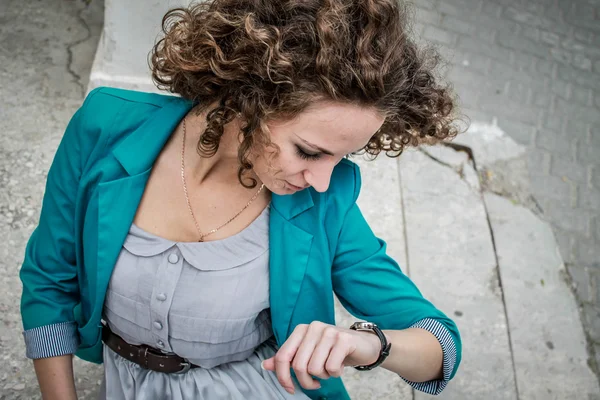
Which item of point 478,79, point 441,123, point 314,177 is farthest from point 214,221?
point 478,79

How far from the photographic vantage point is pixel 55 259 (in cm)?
195

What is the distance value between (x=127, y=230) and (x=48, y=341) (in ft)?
1.42

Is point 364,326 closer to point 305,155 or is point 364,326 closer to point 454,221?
point 305,155

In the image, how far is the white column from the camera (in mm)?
2955

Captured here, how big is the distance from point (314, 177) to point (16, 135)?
6.84 feet

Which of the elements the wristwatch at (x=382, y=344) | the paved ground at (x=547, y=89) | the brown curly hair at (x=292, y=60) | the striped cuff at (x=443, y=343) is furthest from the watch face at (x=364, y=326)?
the paved ground at (x=547, y=89)

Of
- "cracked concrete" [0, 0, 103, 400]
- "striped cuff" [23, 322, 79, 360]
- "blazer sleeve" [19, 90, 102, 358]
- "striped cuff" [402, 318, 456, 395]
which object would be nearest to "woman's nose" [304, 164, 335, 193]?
"striped cuff" [402, 318, 456, 395]

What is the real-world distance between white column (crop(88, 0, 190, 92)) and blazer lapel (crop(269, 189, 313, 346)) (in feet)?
4.42

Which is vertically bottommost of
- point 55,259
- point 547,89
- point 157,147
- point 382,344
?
point 547,89

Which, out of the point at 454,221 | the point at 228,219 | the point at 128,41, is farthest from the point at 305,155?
the point at 454,221

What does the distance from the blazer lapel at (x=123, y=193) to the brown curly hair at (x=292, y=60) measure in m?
0.15

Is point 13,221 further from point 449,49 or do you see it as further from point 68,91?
point 449,49

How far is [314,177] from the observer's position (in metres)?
1.72

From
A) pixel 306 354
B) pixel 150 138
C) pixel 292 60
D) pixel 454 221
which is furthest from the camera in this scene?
pixel 454 221
